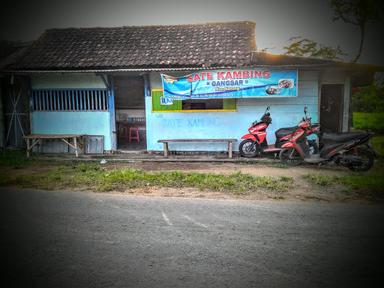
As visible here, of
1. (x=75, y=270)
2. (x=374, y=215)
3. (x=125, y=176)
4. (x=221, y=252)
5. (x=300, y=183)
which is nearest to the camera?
(x=75, y=270)

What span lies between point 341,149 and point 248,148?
3065mm

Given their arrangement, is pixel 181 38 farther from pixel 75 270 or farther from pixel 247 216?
pixel 75 270

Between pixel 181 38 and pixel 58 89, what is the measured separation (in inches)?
217

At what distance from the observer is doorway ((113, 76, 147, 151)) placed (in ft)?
39.9

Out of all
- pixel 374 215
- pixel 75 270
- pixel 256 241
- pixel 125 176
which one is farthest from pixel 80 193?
pixel 374 215

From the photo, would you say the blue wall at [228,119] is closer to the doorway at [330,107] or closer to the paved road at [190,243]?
the doorway at [330,107]

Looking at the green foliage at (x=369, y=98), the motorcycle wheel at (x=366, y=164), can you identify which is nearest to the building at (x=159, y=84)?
the motorcycle wheel at (x=366, y=164)

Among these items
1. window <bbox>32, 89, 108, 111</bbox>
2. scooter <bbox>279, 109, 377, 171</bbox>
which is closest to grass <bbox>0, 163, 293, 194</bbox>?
scooter <bbox>279, 109, 377, 171</bbox>

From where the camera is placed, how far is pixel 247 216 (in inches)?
189

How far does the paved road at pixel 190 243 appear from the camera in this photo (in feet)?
→ 10.1

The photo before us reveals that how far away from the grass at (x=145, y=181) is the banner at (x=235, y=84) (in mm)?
3615

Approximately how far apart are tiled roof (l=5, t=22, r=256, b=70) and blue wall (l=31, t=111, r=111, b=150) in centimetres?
187

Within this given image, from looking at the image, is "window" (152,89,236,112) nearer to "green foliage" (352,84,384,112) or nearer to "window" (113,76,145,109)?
"window" (113,76,145,109)

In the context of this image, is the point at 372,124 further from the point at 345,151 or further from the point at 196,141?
the point at 196,141
